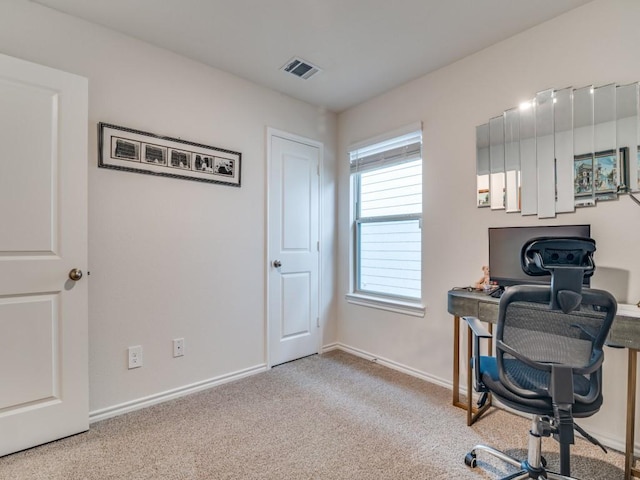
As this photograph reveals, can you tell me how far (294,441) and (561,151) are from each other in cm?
234

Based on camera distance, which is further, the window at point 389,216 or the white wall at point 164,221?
the window at point 389,216

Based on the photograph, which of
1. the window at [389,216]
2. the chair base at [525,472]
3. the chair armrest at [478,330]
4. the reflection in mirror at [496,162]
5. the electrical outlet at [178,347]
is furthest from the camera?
the window at [389,216]

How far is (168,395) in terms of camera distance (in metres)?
2.33

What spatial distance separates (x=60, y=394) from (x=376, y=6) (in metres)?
2.89

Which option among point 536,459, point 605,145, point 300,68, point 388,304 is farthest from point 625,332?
point 300,68

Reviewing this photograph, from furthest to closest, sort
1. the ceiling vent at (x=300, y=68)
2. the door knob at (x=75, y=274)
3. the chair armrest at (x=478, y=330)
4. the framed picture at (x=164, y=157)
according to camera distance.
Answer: the ceiling vent at (x=300, y=68), the framed picture at (x=164, y=157), the door knob at (x=75, y=274), the chair armrest at (x=478, y=330)

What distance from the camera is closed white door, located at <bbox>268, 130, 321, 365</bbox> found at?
295 centimetres

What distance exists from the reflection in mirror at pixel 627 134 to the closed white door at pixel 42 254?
3.02 meters

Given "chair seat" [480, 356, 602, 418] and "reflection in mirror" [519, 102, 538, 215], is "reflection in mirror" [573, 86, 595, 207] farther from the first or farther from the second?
"chair seat" [480, 356, 602, 418]

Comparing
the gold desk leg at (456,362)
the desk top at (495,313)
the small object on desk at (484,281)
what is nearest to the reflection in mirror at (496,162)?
the small object on desk at (484,281)

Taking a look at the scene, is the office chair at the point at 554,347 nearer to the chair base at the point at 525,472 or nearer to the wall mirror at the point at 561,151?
the chair base at the point at 525,472

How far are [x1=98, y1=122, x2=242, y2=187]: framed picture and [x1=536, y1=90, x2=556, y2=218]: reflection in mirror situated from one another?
7.09ft

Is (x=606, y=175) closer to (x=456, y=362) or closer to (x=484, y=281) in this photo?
(x=484, y=281)

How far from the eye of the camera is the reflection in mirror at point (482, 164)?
2.29 m
